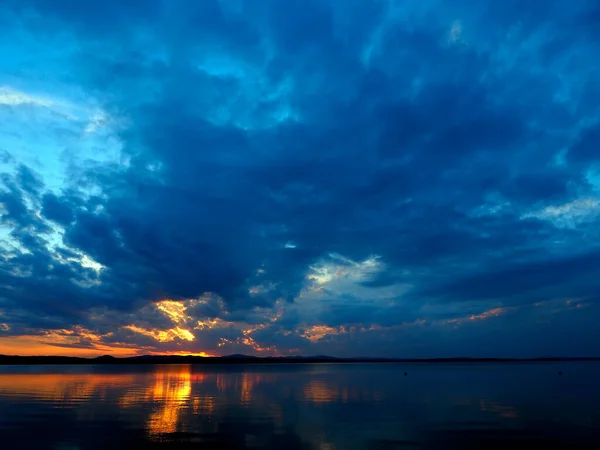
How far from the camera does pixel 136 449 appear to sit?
93.6ft

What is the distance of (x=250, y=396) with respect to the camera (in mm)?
62281

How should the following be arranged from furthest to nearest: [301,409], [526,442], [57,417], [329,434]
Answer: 1. [301,409]
2. [57,417]
3. [329,434]
4. [526,442]

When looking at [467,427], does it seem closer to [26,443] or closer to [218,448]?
[218,448]

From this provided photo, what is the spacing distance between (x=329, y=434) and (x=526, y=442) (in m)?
13.5

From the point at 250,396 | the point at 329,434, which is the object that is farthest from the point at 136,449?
the point at 250,396

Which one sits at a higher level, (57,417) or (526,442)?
(57,417)

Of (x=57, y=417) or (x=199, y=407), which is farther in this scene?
(x=199, y=407)

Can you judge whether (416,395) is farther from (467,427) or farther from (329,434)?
(329,434)

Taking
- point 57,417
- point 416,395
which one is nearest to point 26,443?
point 57,417

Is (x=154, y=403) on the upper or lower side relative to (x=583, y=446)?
upper

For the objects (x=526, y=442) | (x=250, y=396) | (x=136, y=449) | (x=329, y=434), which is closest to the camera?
(x=136, y=449)

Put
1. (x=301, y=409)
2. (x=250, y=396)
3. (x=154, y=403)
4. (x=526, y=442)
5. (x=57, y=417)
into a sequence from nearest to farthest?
(x=526, y=442), (x=57, y=417), (x=301, y=409), (x=154, y=403), (x=250, y=396)

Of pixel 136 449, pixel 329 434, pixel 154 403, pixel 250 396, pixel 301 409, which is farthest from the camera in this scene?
pixel 250 396

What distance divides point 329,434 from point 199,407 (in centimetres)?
2003
